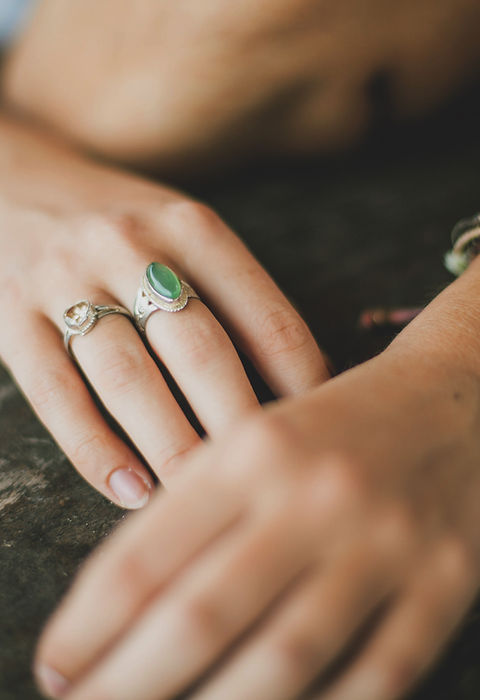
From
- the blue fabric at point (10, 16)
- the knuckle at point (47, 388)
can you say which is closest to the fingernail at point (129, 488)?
the knuckle at point (47, 388)

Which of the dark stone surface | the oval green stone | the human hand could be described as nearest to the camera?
the dark stone surface

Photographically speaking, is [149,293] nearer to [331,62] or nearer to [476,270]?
[476,270]

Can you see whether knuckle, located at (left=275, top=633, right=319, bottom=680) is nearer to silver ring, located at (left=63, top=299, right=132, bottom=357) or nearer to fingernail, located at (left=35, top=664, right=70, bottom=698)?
fingernail, located at (left=35, top=664, right=70, bottom=698)

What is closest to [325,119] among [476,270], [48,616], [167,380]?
[476,270]

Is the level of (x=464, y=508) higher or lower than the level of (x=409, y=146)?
lower

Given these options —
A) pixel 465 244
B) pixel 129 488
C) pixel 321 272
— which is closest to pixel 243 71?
pixel 321 272

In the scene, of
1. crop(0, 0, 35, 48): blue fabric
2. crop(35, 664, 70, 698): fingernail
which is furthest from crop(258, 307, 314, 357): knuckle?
crop(0, 0, 35, 48): blue fabric
